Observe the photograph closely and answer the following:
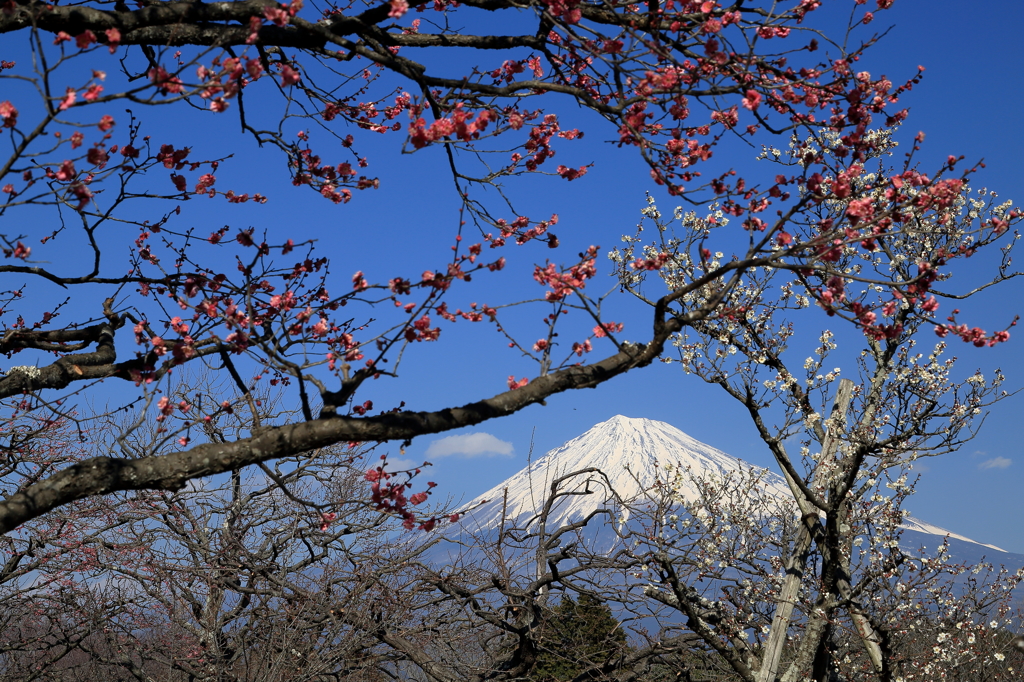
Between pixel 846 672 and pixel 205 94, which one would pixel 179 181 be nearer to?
pixel 205 94

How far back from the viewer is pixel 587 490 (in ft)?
21.8

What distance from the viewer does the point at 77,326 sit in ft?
18.3

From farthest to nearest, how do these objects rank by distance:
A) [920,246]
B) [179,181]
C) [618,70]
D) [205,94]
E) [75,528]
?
[75,528] → [920,246] → [179,181] → [618,70] → [205,94]

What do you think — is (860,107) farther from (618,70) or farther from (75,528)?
(75,528)

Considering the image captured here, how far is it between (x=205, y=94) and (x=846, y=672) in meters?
10.7

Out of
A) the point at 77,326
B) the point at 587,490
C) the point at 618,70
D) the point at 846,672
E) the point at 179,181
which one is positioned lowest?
the point at 846,672

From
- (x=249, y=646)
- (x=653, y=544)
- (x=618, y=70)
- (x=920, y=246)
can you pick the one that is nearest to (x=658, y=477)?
(x=653, y=544)

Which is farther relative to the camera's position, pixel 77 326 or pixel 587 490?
pixel 587 490

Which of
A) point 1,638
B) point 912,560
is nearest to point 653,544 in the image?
point 912,560

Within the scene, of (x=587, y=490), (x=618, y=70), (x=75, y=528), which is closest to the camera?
(x=618, y=70)

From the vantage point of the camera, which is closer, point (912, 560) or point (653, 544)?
point (653, 544)

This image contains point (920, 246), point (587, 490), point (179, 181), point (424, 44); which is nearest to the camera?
point (424, 44)

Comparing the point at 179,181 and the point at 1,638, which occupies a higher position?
the point at 179,181

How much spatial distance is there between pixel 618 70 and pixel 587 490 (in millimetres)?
3917
